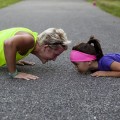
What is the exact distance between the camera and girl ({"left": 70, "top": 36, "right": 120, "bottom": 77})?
190 inches

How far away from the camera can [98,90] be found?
421 centimetres

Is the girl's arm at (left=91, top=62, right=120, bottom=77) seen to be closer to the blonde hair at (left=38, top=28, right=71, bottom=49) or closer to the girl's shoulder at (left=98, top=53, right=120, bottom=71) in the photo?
the girl's shoulder at (left=98, top=53, right=120, bottom=71)

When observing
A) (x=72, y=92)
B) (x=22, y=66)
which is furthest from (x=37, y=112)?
(x=22, y=66)

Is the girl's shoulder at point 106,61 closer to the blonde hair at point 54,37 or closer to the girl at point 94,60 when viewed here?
the girl at point 94,60

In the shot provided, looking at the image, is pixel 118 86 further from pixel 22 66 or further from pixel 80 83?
pixel 22 66

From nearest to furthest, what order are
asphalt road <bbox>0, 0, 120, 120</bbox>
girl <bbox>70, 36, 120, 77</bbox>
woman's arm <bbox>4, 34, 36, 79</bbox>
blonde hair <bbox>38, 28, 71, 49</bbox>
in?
asphalt road <bbox>0, 0, 120, 120</bbox> < woman's arm <bbox>4, 34, 36, 79</bbox> < blonde hair <bbox>38, 28, 71, 49</bbox> < girl <bbox>70, 36, 120, 77</bbox>

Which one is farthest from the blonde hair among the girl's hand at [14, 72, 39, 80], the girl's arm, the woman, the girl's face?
the girl's arm

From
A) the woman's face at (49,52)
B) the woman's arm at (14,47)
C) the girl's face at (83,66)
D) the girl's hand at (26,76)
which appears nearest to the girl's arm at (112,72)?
the girl's face at (83,66)

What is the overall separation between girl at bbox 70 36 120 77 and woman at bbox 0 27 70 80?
239 mm

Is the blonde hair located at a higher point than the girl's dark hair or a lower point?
higher

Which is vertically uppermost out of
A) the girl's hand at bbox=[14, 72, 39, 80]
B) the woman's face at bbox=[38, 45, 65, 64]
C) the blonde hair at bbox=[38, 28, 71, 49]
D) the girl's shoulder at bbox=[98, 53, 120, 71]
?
the blonde hair at bbox=[38, 28, 71, 49]

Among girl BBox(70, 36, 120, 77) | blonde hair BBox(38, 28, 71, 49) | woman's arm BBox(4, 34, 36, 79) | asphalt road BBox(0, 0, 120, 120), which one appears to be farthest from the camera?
girl BBox(70, 36, 120, 77)

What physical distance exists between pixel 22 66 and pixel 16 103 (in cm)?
186

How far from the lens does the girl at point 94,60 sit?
4.82 meters
